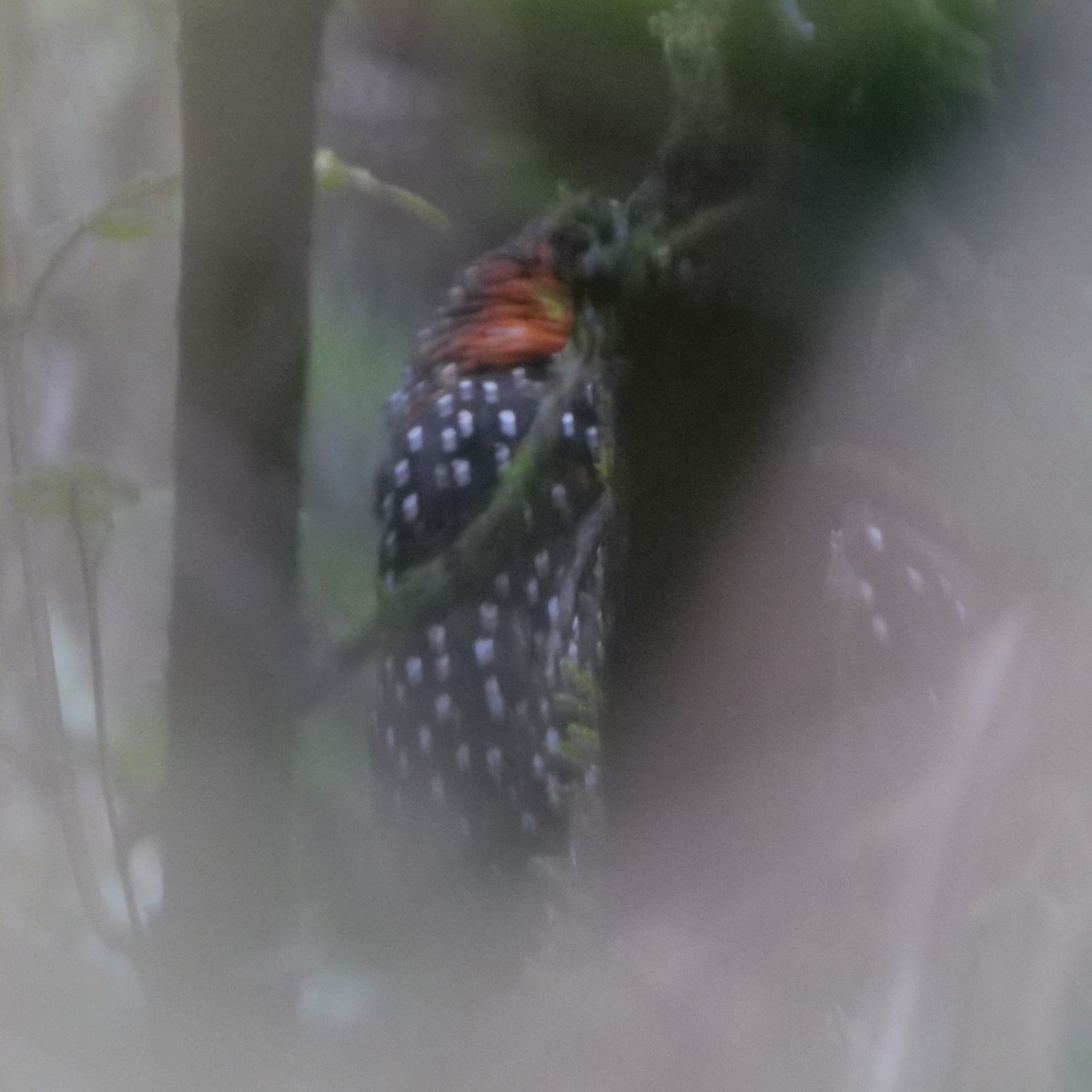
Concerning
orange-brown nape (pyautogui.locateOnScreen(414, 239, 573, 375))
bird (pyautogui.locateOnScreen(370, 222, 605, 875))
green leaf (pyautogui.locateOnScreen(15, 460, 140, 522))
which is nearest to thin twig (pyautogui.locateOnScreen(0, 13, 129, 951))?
green leaf (pyautogui.locateOnScreen(15, 460, 140, 522))

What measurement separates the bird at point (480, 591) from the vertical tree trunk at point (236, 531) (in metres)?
0.14

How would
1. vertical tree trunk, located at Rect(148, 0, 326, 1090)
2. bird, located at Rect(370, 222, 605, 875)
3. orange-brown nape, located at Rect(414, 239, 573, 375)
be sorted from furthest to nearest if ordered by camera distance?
orange-brown nape, located at Rect(414, 239, 573, 375) → bird, located at Rect(370, 222, 605, 875) → vertical tree trunk, located at Rect(148, 0, 326, 1090)

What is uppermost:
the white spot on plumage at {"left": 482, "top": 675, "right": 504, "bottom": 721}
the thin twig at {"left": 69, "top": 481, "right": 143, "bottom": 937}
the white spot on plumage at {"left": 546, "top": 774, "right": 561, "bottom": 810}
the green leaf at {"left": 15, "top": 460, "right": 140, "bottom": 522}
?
the green leaf at {"left": 15, "top": 460, "right": 140, "bottom": 522}

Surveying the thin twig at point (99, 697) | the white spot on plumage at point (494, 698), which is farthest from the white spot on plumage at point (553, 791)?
the thin twig at point (99, 697)

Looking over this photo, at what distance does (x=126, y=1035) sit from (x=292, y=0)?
336 millimetres

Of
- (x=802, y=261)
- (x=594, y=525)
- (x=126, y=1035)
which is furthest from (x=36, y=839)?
(x=802, y=261)

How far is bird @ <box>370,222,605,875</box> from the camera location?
64 centimetres

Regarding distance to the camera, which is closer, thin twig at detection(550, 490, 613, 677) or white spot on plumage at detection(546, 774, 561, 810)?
thin twig at detection(550, 490, 613, 677)

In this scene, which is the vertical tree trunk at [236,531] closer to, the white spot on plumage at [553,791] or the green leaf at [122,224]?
the green leaf at [122,224]

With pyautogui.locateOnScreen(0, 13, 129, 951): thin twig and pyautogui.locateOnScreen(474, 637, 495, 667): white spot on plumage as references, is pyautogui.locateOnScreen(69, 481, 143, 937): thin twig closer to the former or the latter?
pyautogui.locateOnScreen(0, 13, 129, 951): thin twig

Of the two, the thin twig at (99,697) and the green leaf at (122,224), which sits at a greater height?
the green leaf at (122,224)

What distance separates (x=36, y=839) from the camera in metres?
0.47

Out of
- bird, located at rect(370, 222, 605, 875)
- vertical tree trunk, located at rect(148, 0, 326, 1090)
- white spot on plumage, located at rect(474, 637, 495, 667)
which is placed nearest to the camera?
vertical tree trunk, located at rect(148, 0, 326, 1090)

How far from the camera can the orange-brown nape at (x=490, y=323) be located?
0.92 meters
